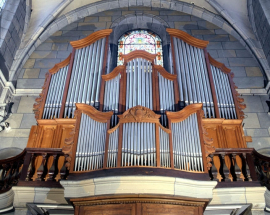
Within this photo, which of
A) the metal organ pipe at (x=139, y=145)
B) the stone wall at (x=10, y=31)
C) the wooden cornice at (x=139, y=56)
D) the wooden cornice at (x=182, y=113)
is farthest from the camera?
the stone wall at (x=10, y=31)

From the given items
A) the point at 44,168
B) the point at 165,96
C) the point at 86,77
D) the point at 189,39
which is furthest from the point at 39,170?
the point at 189,39

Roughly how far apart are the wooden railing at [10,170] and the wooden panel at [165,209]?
2.88m

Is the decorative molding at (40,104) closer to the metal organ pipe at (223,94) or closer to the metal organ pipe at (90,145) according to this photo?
the metal organ pipe at (90,145)

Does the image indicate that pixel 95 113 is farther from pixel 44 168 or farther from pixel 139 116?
pixel 44 168

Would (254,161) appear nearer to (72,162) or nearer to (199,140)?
(199,140)

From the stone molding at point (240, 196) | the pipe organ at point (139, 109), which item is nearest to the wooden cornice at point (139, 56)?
the pipe organ at point (139, 109)

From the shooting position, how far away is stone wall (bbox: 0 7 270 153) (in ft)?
28.5

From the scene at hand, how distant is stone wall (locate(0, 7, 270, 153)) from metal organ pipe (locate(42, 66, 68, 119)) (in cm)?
101

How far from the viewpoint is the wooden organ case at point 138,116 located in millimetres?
5988

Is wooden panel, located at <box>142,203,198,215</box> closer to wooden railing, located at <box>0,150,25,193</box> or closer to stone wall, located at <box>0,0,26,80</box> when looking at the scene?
wooden railing, located at <box>0,150,25,193</box>

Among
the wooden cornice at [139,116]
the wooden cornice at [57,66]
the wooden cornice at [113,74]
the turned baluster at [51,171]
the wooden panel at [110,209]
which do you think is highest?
the wooden cornice at [57,66]

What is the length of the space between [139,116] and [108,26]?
536cm

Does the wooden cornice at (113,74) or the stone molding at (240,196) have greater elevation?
the wooden cornice at (113,74)

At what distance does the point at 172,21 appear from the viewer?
1119cm
